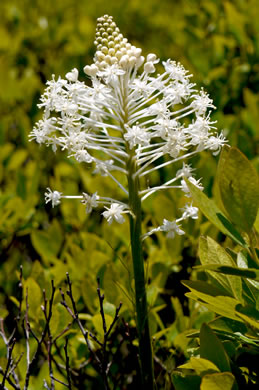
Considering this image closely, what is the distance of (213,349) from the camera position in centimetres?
145

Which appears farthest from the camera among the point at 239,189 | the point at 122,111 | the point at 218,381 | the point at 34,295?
the point at 34,295

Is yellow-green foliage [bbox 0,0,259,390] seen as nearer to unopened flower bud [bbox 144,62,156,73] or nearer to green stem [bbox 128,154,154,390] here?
green stem [bbox 128,154,154,390]

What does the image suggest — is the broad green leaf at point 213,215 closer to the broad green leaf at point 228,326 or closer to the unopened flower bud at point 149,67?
the broad green leaf at point 228,326

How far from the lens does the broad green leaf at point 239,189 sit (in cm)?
145

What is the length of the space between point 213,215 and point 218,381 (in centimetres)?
43

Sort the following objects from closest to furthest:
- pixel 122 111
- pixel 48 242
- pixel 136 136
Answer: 1. pixel 136 136
2. pixel 122 111
3. pixel 48 242

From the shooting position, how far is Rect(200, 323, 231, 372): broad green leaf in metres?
1.44

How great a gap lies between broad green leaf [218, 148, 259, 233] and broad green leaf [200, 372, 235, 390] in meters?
0.39

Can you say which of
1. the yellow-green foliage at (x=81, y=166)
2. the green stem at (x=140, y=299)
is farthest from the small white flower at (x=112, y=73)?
the yellow-green foliage at (x=81, y=166)

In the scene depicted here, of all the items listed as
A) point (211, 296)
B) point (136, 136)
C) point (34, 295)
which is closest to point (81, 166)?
point (34, 295)

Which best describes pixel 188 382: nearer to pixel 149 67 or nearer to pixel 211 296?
pixel 211 296

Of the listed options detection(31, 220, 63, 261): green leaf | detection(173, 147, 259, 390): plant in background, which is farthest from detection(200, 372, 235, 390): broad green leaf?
detection(31, 220, 63, 261): green leaf

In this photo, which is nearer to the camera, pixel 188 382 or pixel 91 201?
pixel 188 382

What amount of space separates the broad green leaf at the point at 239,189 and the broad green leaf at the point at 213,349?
30 cm
